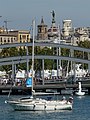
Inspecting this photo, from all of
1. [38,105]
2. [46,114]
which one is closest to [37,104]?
[38,105]

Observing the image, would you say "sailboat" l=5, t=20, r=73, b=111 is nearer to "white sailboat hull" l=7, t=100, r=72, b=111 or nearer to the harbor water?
"white sailboat hull" l=7, t=100, r=72, b=111

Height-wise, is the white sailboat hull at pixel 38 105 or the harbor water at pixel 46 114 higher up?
the white sailboat hull at pixel 38 105

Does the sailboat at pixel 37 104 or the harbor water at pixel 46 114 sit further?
the sailboat at pixel 37 104

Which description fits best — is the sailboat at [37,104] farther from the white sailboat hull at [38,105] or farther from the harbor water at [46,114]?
the harbor water at [46,114]

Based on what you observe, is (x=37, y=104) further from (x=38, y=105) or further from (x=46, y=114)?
(x=46, y=114)

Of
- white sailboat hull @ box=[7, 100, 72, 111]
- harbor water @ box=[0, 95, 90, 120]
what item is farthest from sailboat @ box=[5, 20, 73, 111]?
harbor water @ box=[0, 95, 90, 120]

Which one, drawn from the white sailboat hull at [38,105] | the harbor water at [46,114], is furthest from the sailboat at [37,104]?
the harbor water at [46,114]

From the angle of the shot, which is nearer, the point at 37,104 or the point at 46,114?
the point at 46,114

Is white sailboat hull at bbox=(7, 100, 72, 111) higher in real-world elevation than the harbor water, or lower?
higher

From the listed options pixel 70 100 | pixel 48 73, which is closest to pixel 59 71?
pixel 48 73

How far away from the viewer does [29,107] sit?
3851 inches

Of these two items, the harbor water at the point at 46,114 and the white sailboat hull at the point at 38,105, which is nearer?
the harbor water at the point at 46,114

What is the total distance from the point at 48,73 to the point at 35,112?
72142mm

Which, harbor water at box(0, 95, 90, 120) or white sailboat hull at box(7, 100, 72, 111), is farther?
white sailboat hull at box(7, 100, 72, 111)
